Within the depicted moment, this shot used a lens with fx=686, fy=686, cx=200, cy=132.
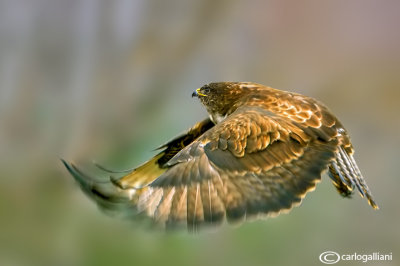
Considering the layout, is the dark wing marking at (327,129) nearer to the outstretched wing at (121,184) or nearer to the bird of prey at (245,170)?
the bird of prey at (245,170)

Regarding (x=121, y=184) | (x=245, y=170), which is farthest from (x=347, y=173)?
(x=121, y=184)

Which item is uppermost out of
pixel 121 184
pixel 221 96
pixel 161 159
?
pixel 221 96

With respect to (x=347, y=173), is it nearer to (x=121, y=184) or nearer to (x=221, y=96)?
(x=221, y=96)

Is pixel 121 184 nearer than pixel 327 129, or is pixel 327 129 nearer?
pixel 121 184

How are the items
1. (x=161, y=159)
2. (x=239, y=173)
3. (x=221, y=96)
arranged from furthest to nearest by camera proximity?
1. (x=221, y=96)
2. (x=161, y=159)
3. (x=239, y=173)

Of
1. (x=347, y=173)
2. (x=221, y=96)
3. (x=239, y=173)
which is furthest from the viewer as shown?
(x=221, y=96)

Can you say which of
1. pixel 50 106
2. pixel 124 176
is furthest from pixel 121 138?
pixel 124 176

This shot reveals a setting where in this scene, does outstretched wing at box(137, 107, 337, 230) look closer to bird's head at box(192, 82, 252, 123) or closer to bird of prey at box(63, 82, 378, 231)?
bird of prey at box(63, 82, 378, 231)

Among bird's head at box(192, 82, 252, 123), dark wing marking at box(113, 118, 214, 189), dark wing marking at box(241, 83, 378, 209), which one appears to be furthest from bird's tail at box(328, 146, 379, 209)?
dark wing marking at box(113, 118, 214, 189)
